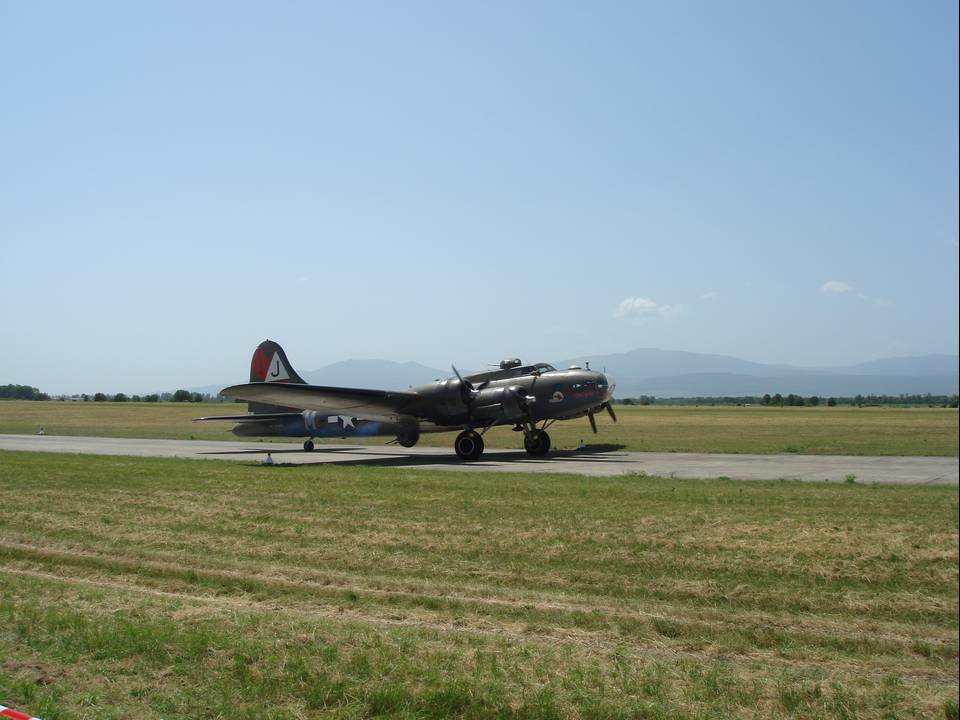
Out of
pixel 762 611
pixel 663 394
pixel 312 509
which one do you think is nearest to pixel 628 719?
pixel 663 394

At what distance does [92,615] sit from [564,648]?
5.31 m

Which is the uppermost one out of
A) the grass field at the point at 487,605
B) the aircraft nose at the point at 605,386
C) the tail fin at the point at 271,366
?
the tail fin at the point at 271,366

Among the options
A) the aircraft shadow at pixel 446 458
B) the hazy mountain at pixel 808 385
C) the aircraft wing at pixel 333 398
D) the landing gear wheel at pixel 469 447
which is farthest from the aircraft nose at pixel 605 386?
the hazy mountain at pixel 808 385

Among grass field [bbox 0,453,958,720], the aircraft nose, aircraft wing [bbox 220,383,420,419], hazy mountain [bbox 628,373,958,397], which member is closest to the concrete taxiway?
aircraft wing [bbox 220,383,420,419]

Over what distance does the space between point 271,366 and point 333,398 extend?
7.74 metres

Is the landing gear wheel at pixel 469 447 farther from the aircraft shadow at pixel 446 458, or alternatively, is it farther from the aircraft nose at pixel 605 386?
the aircraft nose at pixel 605 386

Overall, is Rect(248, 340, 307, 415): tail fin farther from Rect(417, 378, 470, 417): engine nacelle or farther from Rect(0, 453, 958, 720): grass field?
Rect(0, 453, 958, 720): grass field

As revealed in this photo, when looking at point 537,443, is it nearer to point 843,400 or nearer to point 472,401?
point 472,401

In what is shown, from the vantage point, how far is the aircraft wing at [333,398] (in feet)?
94.5

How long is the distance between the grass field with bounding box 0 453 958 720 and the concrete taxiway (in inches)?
186

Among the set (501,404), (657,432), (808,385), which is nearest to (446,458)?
(501,404)

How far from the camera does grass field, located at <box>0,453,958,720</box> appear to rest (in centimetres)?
671

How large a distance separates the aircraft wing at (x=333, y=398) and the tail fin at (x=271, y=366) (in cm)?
558

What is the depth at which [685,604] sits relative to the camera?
994cm
